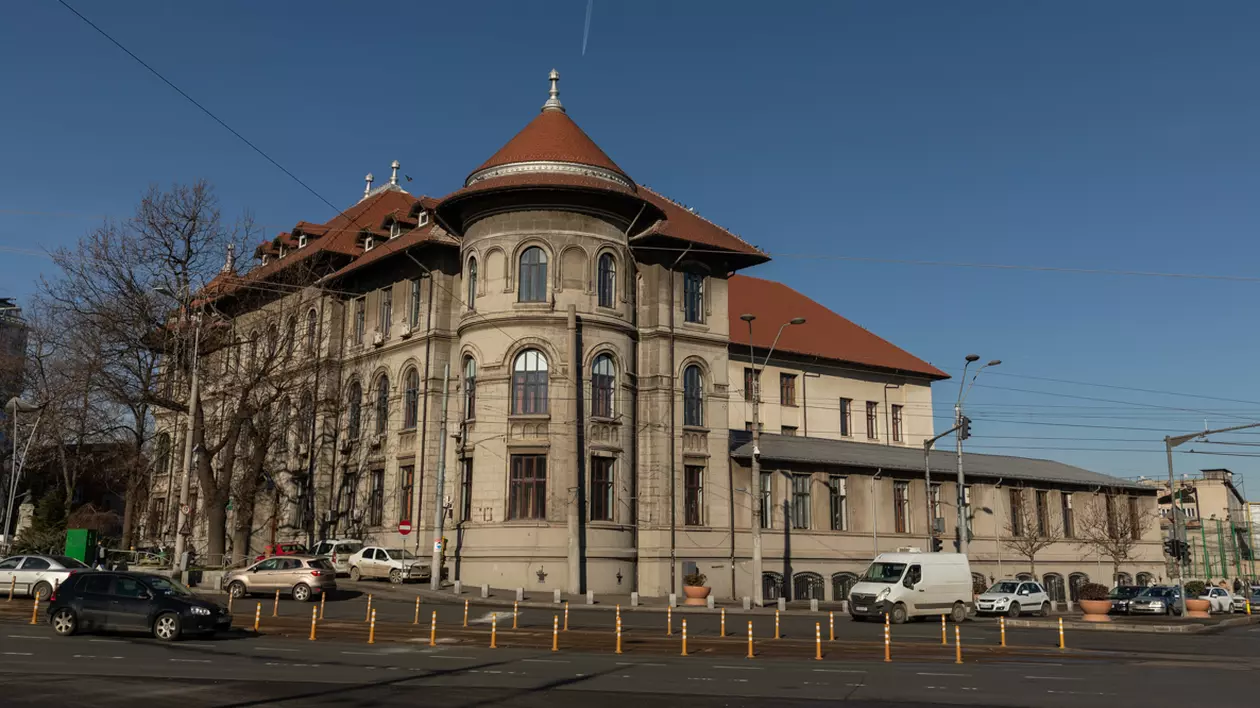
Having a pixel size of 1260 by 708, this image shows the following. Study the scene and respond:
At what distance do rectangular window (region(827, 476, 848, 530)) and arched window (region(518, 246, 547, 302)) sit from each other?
1719 centimetres

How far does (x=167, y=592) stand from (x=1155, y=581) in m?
56.5

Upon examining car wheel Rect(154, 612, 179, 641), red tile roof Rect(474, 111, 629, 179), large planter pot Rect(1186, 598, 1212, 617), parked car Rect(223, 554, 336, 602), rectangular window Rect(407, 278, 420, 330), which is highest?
red tile roof Rect(474, 111, 629, 179)

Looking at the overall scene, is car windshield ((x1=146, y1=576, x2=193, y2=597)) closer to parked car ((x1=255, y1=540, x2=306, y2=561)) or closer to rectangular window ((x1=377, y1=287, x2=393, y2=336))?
parked car ((x1=255, y1=540, x2=306, y2=561))

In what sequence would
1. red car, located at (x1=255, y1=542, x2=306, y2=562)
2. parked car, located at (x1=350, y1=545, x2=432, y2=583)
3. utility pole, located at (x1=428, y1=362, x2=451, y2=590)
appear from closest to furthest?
1. utility pole, located at (x1=428, y1=362, x2=451, y2=590)
2. parked car, located at (x1=350, y1=545, x2=432, y2=583)
3. red car, located at (x1=255, y1=542, x2=306, y2=562)

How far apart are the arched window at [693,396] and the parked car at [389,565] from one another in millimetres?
12420

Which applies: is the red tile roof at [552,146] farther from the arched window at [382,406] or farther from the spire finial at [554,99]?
the arched window at [382,406]

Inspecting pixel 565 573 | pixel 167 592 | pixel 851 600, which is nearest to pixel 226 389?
pixel 565 573

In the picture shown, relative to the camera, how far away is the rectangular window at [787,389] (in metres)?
58.4

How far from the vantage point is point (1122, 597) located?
41688 mm

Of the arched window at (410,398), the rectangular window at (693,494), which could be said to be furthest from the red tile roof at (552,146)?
the rectangular window at (693,494)

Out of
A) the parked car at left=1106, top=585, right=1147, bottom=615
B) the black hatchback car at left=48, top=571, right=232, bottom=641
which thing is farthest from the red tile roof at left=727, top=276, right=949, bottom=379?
the black hatchback car at left=48, top=571, right=232, bottom=641

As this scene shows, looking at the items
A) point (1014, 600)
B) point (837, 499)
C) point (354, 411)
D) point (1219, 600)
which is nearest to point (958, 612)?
point (1014, 600)

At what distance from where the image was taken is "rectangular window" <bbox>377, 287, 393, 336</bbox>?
48.2 meters

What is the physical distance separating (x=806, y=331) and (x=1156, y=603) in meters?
26.4
